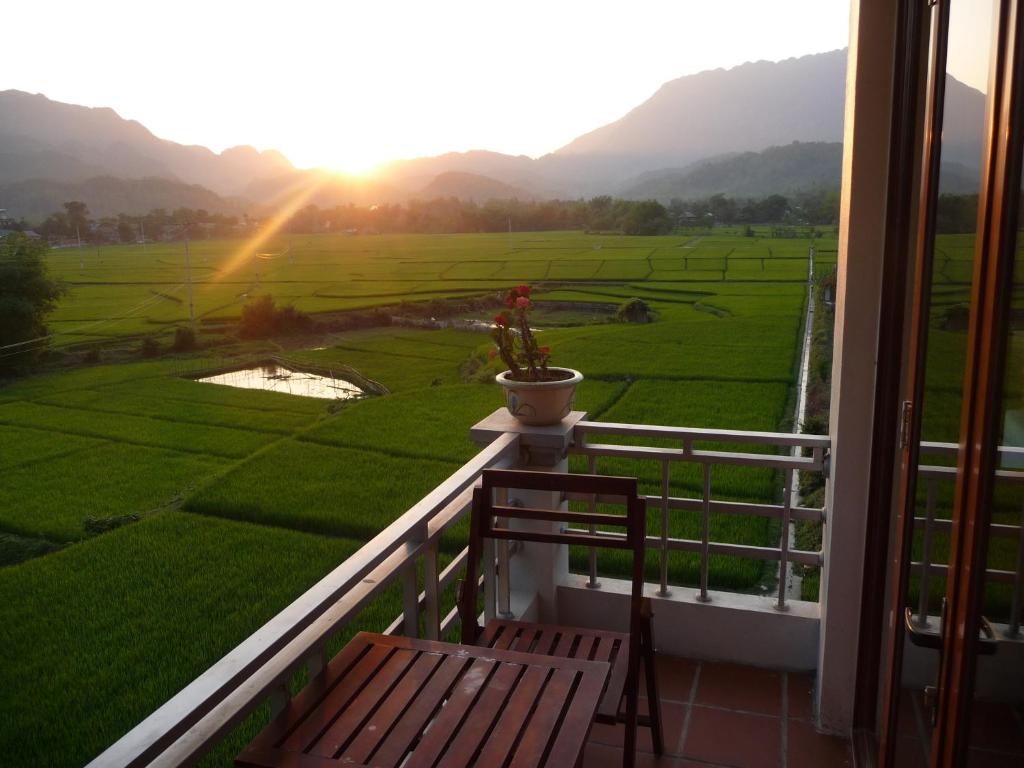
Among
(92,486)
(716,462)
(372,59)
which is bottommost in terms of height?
(92,486)

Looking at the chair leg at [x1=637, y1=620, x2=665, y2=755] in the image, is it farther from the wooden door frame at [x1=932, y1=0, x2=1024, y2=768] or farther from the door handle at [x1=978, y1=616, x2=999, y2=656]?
the door handle at [x1=978, y1=616, x2=999, y2=656]

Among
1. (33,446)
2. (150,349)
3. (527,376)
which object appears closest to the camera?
(527,376)

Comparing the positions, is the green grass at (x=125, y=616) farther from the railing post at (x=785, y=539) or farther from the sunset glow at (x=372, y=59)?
the sunset glow at (x=372, y=59)

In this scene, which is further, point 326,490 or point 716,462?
point 326,490

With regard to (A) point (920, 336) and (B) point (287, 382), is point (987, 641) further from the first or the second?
(B) point (287, 382)

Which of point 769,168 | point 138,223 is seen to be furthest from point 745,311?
point 138,223

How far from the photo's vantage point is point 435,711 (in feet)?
4.39

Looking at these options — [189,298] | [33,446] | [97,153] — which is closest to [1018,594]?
[33,446]

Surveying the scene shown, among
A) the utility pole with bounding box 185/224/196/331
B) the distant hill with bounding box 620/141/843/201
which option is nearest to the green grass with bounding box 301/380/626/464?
the utility pole with bounding box 185/224/196/331

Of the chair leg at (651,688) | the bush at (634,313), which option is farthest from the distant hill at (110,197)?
the chair leg at (651,688)

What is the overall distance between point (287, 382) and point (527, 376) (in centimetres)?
2159

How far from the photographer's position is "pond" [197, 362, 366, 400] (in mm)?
21844

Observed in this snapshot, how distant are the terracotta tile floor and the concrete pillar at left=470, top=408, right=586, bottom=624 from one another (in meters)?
0.46

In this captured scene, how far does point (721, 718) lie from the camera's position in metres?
2.43
